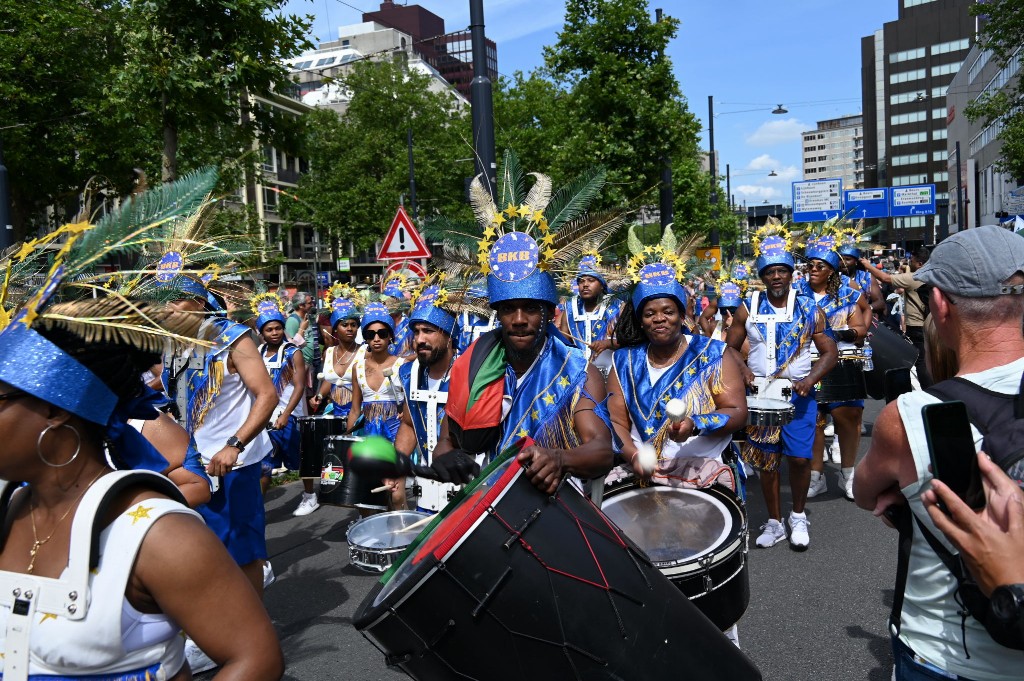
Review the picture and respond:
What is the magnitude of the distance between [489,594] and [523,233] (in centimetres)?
196

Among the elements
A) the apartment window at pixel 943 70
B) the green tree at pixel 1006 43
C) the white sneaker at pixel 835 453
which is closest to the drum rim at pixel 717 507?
the white sneaker at pixel 835 453

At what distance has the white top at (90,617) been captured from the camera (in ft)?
5.92

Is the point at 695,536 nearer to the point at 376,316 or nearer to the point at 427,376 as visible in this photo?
the point at 427,376

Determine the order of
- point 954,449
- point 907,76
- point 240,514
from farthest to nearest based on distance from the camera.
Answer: point 907,76 < point 240,514 < point 954,449

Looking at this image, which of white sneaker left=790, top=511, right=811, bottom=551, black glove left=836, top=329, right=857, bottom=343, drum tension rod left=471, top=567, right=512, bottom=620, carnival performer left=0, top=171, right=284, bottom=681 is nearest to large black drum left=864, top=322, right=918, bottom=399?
black glove left=836, top=329, right=857, bottom=343

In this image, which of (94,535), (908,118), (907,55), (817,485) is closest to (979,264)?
(94,535)

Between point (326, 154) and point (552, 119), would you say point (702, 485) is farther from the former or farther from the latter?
point (326, 154)

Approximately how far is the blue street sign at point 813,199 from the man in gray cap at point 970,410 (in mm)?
47924

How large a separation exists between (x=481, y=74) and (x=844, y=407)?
15.9ft

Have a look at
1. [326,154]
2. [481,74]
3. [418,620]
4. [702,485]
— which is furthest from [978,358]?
[326,154]

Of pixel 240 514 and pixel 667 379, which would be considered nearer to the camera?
pixel 667 379

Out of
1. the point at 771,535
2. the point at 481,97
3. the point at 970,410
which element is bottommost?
the point at 771,535

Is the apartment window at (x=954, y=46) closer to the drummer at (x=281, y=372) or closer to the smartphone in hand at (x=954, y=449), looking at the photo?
the drummer at (x=281, y=372)

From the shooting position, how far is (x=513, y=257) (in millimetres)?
3580
